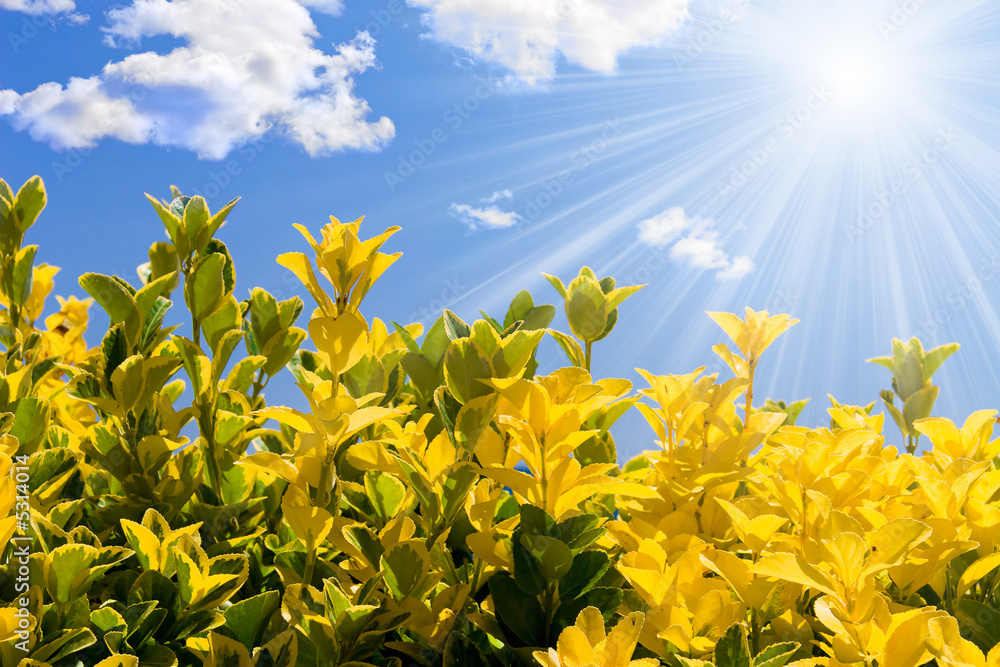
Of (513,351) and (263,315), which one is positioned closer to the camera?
(513,351)

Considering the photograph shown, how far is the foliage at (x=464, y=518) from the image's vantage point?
2.93 feet

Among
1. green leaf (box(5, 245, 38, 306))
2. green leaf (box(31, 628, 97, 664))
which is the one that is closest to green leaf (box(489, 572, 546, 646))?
green leaf (box(31, 628, 97, 664))

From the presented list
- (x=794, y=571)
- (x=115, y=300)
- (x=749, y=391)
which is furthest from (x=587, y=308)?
(x=115, y=300)

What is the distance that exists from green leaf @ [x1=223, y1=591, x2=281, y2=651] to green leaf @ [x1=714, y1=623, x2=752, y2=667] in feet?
2.09

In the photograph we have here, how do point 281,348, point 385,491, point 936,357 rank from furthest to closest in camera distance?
point 936,357 < point 281,348 < point 385,491

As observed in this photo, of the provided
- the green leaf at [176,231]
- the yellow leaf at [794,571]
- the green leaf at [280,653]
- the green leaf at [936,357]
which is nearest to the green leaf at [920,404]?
the green leaf at [936,357]

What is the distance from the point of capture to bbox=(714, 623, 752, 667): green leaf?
0.80 metres

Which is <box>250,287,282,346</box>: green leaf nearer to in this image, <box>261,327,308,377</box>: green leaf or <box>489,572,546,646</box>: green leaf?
<box>261,327,308,377</box>: green leaf

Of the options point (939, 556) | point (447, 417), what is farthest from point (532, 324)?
point (939, 556)

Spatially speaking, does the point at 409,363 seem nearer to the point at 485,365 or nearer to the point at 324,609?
the point at 485,365

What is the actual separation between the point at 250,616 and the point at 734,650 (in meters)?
0.69

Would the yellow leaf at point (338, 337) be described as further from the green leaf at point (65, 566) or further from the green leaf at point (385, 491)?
the green leaf at point (65, 566)

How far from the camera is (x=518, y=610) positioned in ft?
3.02

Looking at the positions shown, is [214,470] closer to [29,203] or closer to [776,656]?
[29,203]
